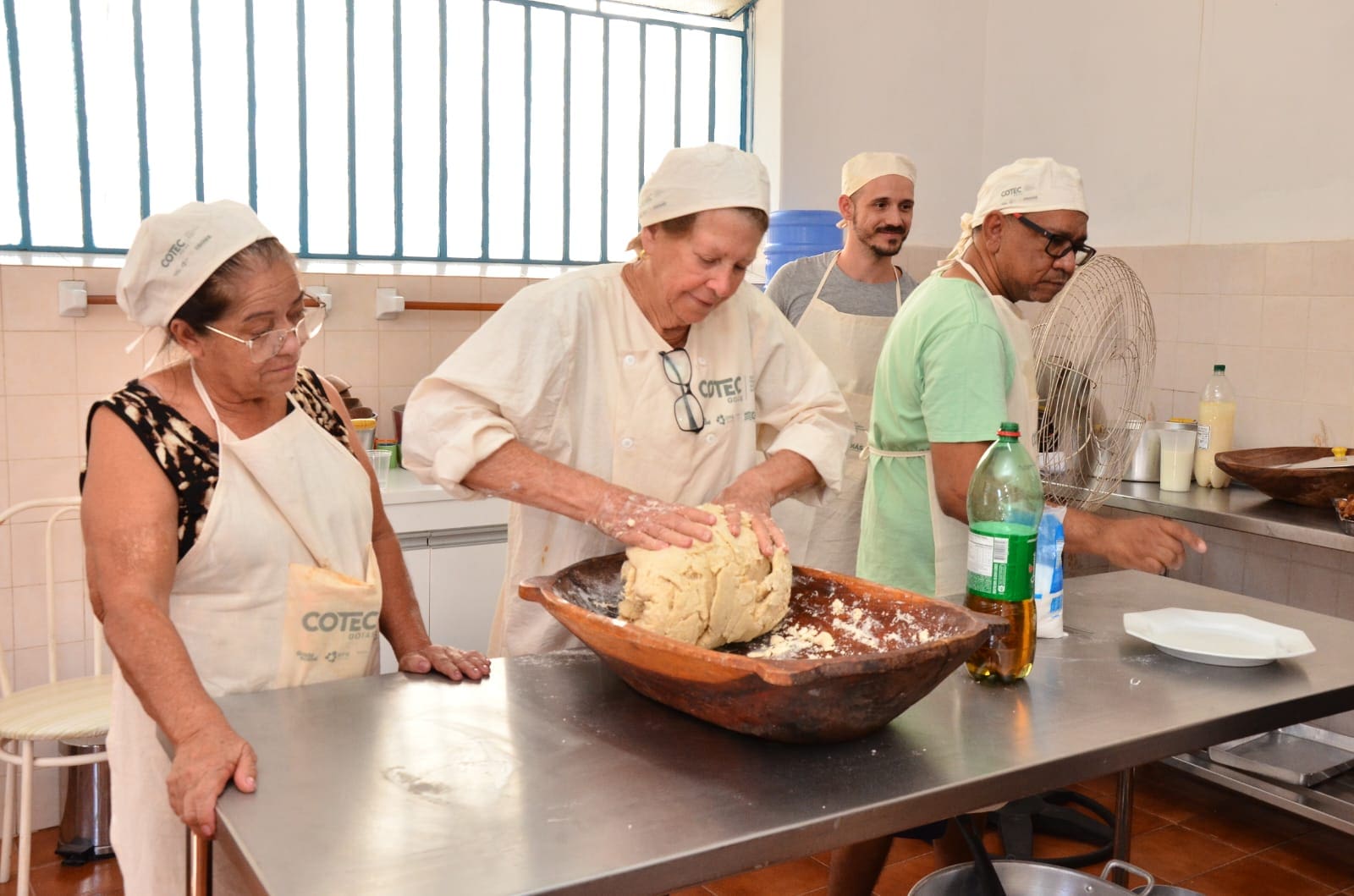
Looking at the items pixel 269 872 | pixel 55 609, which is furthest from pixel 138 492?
pixel 55 609

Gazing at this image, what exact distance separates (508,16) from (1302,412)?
3.19 m

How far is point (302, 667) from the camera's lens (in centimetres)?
167

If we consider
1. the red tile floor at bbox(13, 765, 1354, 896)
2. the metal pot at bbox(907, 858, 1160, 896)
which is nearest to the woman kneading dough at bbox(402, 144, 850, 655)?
the metal pot at bbox(907, 858, 1160, 896)

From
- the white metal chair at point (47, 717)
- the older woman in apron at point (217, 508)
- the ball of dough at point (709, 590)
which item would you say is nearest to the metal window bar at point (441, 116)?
the white metal chair at point (47, 717)

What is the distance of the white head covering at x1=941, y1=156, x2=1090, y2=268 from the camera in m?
2.16

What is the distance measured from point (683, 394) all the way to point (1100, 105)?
3.13 metres

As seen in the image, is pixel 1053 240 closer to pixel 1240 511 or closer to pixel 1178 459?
pixel 1240 511

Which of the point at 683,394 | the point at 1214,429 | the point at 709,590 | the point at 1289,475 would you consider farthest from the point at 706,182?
the point at 1214,429

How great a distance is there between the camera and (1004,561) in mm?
1538

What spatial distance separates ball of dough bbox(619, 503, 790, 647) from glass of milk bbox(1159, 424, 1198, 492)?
8.13 feet

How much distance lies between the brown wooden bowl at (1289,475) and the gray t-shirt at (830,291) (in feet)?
3.72

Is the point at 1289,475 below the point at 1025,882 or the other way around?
the other way around

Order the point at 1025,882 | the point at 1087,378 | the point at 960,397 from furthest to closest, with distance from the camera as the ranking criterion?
the point at 1087,378 < the point at 960,397 < the point at 1025,882

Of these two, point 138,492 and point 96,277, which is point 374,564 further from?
point 96,277
